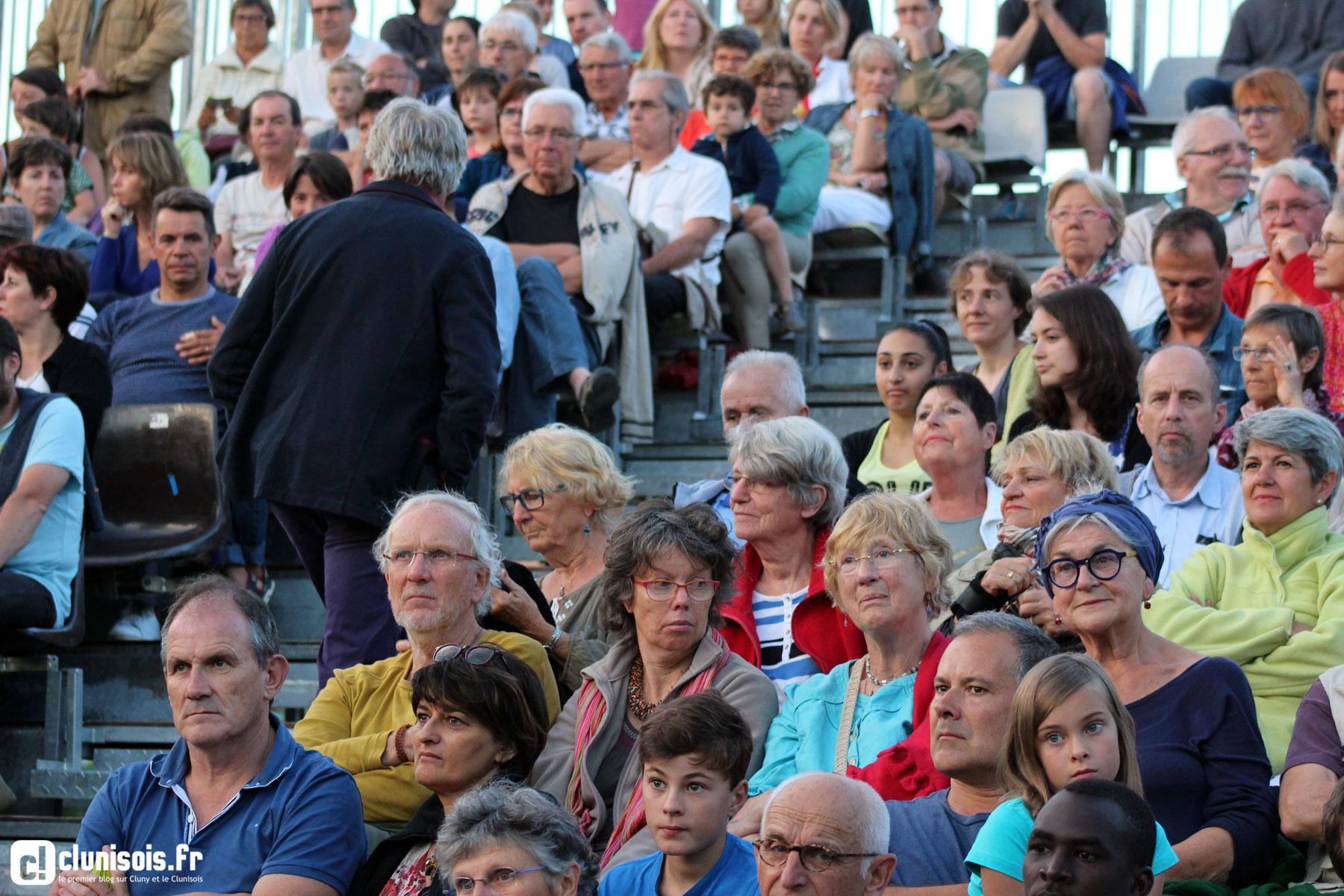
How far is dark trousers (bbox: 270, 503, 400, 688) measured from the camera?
14.1ft

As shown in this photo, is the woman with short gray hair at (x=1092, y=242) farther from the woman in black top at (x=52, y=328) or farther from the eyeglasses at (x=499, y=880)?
the eyeglasses at (x=499, y=880)

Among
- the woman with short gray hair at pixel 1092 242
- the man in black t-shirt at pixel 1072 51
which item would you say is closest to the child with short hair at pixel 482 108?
the woman with short gray hair at pixel 1092 242

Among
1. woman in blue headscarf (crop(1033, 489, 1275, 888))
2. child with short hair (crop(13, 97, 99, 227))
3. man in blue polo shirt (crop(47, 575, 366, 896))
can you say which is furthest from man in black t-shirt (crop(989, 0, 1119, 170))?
man in blue polo shirt (crop(47, 575, 366, 896))

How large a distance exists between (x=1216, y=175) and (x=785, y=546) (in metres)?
3.21

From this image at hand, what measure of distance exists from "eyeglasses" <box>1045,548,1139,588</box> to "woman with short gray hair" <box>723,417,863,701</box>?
62 centimetres

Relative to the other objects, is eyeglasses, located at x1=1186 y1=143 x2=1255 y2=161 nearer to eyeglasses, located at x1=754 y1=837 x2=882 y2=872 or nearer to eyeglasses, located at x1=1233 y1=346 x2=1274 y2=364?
eyeglasses, located at x1=1233 y1=346 x2=1274 y2=364

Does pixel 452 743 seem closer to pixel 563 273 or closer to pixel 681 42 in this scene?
pixel 563 273

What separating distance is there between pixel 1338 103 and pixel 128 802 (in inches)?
230

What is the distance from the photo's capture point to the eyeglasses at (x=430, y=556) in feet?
12.6

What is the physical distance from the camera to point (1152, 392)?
Answer: 4.50m

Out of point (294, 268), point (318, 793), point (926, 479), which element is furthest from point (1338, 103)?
point (318, 793)

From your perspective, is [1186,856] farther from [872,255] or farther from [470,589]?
[872,255]

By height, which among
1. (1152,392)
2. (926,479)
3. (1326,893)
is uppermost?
(1152,392)

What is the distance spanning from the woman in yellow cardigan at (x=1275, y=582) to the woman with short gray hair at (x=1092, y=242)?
1.86 m
